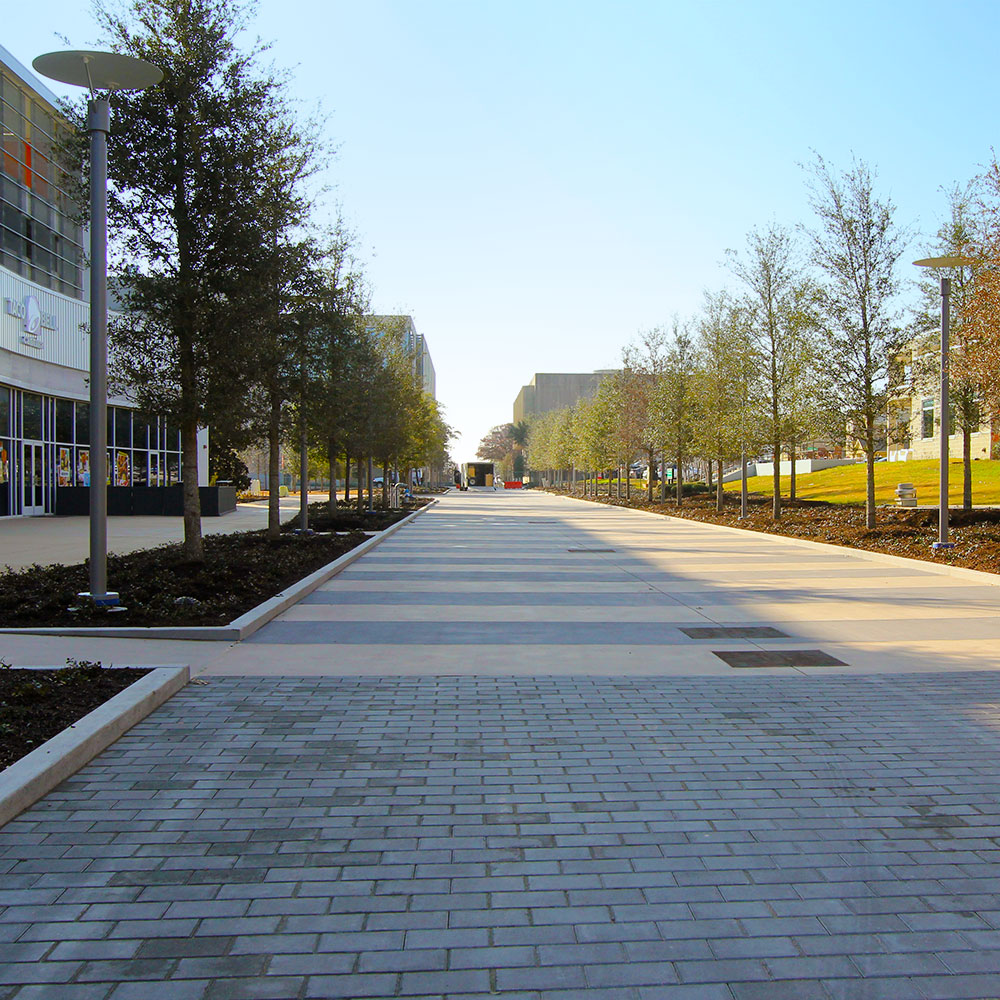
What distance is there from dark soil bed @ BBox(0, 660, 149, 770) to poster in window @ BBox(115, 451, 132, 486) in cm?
3177

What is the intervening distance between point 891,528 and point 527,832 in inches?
682

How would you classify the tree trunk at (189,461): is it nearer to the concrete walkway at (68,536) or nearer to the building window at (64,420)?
the concrete walkway at (68,536)

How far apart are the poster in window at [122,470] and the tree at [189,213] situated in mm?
25797

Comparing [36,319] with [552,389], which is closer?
[36,319]

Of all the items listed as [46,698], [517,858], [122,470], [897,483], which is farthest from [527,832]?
[897,483]

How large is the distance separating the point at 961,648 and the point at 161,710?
6928 millimetres

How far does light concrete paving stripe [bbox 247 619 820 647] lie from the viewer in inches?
353

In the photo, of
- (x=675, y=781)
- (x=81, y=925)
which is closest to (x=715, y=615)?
(x=675, y=781)

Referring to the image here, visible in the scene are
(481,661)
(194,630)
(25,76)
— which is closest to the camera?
(481,661)

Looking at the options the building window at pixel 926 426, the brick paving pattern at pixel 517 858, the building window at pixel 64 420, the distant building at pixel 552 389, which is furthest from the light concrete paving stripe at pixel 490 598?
the distant building at pixel 552 389

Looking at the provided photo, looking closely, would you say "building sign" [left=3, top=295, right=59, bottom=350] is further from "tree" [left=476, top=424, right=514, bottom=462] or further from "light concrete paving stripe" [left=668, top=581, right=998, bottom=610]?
"tree" [left=476, top=424, right=514, bottom=462]

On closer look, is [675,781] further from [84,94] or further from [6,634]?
[84,94]

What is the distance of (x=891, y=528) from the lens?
19.4 metres

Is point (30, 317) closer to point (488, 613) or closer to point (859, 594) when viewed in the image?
point (488, 613)
